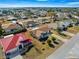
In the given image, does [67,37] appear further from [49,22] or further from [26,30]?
[26,30]

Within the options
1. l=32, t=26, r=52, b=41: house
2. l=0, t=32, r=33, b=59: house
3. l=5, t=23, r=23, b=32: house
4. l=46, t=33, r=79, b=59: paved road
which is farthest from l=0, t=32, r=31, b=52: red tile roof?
l=46, t=33, r=79, b=59: paved road

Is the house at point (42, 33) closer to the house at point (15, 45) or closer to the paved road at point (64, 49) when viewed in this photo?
the house at point (15, 45)

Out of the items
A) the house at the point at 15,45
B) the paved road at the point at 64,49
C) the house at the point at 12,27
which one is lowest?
the paved road at the point at 64,49

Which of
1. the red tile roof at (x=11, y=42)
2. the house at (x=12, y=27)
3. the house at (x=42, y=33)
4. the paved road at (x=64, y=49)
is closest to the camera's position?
the red tile roof at (x=11, y=42)

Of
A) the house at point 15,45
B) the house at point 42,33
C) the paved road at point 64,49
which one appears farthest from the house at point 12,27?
the paved road at point 64,49

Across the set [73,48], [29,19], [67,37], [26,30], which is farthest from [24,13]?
[73,48]

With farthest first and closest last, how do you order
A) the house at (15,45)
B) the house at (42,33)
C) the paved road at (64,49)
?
the house at (42,33) < the paved road at (64,49) < the house at (15,45)
